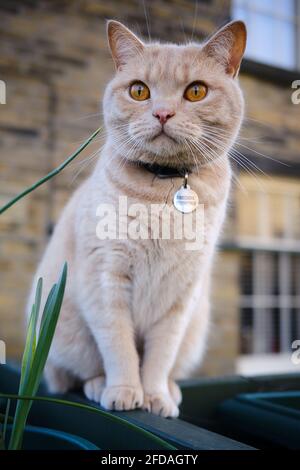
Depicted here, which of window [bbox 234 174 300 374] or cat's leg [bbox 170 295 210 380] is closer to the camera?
cat's leg [bbox 170 295 210 380]

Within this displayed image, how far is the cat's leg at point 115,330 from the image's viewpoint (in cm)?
92

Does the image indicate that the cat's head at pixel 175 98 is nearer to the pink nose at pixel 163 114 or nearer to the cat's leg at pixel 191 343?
the pink nose at pixel 163 114

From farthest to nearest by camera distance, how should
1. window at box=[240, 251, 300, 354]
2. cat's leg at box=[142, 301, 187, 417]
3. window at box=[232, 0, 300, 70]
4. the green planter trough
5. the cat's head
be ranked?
1. window at box=[240, 251, 300, 354]
2. window at box=[232, 0, 300, 70]
3. cat's leg at box=[142, 301, 187, 417]
4. the cat's head
5. the green planter trough

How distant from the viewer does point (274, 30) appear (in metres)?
3.86

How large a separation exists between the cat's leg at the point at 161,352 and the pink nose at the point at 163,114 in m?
0.37

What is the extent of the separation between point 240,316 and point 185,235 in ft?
9.81

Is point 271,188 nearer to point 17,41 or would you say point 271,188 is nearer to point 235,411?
point 17,41

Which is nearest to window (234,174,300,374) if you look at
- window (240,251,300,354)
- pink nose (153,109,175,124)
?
window (240,251,300,354)

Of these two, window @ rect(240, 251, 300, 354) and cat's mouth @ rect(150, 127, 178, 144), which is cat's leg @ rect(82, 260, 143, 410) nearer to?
cat's mouth @ rect(150, 127, 178, 144)

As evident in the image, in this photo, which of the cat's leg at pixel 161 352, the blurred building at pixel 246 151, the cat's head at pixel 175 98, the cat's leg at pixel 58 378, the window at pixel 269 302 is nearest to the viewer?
the cat's head at pixel 175 98

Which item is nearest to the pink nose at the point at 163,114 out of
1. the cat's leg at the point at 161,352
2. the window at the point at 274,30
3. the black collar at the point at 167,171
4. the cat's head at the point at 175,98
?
the cat's head at the point at 175,98

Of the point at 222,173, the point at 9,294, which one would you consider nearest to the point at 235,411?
the point at 222,173

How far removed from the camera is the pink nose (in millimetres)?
833

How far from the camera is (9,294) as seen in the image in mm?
2766
